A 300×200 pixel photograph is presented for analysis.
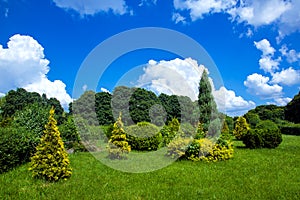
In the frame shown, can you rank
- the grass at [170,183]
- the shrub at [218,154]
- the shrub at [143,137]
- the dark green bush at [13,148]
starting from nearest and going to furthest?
the grass at [170,183] → the dark green bush at [13,148] → the shrub at [218,154] → the shrub at [143,137]

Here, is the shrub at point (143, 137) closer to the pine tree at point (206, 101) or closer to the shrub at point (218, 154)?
the pine tree at point (206, 101)

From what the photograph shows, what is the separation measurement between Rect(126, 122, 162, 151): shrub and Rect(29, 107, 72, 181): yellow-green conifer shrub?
8.30 meters

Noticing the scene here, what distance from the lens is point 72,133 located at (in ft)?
54.4

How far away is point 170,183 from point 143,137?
8.56 metres

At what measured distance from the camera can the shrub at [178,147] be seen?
12.6m

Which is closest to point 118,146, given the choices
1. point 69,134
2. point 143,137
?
point 143,137

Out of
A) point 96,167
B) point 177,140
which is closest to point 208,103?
point 177,140

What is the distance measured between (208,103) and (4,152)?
14.0 m

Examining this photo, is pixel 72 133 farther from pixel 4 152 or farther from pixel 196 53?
Result: pixel 196 53

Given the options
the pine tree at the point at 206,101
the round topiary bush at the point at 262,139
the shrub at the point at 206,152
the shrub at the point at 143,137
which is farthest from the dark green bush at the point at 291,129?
the shrub at the point at 206,152

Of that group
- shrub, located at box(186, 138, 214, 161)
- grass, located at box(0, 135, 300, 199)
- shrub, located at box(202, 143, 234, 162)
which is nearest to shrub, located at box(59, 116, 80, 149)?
grass, located at box(0, 135, 300, 199)

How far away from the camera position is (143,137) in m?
16.9

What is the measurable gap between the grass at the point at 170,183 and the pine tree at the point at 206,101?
883 centimetres

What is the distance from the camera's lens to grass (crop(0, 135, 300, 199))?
723 cm
